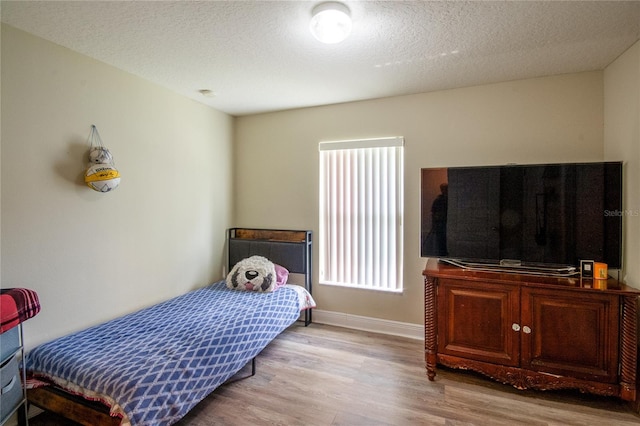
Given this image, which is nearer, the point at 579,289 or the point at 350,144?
the point at 579,289

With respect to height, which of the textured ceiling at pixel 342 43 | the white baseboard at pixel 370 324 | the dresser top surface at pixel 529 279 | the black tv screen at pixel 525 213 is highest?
the textured ceiling at pixel 342 43

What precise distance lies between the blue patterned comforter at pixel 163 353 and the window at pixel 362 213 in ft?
3.27

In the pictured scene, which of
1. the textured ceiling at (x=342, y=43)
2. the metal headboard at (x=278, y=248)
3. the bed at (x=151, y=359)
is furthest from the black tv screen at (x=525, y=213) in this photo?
the bed at (x=151, y=359)

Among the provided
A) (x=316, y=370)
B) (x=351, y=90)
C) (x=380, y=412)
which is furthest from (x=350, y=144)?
(x=380, y=412)

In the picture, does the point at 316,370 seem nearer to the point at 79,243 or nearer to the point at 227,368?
the point at 227,368

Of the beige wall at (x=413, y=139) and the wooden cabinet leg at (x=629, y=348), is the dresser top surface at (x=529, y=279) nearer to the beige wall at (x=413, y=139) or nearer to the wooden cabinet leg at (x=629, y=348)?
the wooden cabinet leg at (x=629, y=348)

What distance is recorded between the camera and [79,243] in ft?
7.30

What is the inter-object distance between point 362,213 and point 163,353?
220cm

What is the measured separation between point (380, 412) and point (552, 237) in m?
1.84

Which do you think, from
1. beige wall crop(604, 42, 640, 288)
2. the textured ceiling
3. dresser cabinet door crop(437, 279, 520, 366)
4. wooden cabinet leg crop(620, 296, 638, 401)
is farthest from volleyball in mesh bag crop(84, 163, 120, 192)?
beige wall crop(604, 42, 640, 288)

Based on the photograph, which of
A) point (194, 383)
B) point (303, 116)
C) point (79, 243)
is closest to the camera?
point (194, 383)

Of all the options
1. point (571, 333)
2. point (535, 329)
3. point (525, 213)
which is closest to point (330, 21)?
point (525, 213)

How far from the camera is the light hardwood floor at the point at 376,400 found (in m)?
1.91

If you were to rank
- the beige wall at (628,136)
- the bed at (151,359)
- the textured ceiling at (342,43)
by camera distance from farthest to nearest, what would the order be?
the beige wall at (628,136) → the textured ceiling at (342,43) → the bed at (151,359)
